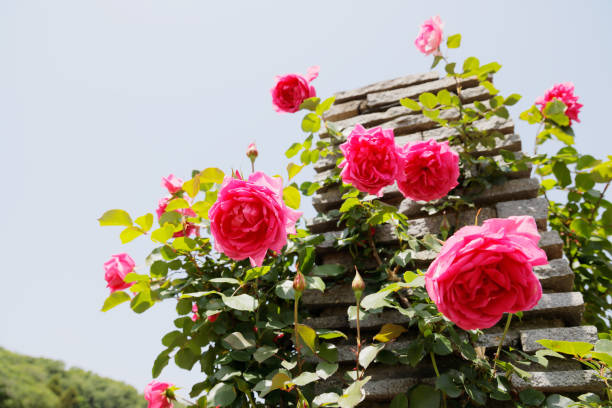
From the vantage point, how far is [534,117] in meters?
1.83

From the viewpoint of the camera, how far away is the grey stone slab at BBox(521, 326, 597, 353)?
3.88 ft

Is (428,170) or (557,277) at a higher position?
(428,170)

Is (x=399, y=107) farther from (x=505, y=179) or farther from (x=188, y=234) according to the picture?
(x=188, y=234)

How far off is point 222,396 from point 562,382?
2.91 ft

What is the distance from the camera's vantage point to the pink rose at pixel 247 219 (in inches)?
38.0

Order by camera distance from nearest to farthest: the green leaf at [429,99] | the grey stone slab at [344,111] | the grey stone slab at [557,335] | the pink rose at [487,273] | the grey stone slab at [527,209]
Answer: the pink rose at [487,273], the grey stone slab at [557,335], the grey stone slab at [527,209], the green leaf at [429,99], the grey stone slab at [344,111]

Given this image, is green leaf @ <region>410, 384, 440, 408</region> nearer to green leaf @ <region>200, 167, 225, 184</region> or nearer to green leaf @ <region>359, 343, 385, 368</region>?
green leaf @ <region>359, 343, 385, 368</region>

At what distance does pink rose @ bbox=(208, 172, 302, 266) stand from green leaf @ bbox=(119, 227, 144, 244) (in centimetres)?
46

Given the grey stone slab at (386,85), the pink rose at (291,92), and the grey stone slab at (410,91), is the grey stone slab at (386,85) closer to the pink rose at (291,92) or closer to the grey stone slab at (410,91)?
the grey stone slab at (410,91)

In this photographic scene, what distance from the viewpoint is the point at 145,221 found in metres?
1.32

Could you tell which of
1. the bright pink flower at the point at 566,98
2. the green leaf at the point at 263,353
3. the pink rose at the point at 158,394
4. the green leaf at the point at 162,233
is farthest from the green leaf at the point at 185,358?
the bright pink flower at the point at 566,98

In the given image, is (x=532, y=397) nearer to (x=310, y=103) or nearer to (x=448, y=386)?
(x=448, y=386)

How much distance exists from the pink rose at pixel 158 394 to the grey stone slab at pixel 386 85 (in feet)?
4.72

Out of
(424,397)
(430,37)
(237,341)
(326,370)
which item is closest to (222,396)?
(237,341)
